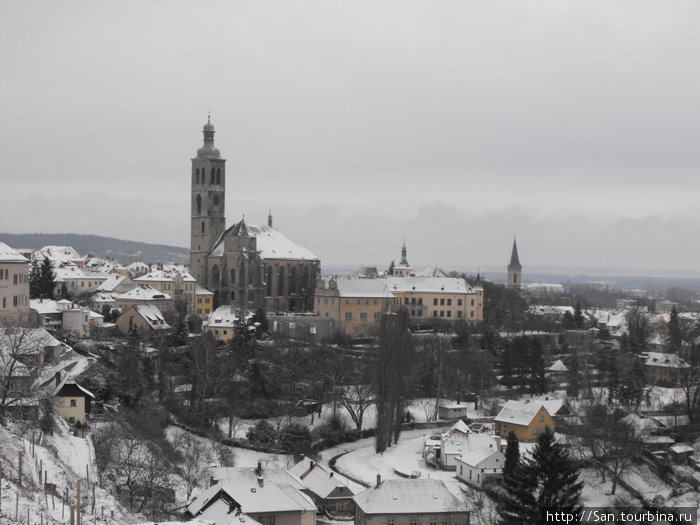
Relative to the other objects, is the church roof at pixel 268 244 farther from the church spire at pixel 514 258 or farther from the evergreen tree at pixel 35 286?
the church spire at pixel 514 258

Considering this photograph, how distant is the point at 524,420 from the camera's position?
179 feet

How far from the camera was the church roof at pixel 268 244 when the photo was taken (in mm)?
84000

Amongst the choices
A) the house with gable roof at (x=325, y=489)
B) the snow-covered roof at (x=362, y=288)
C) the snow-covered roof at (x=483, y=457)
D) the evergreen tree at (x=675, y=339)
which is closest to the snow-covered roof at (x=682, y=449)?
the snow-covered roof at (x=483, y=457)

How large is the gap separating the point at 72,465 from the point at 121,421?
11685 mm

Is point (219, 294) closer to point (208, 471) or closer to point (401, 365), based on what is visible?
point (401, 365)

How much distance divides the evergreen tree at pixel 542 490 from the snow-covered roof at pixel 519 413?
2319 centimetres

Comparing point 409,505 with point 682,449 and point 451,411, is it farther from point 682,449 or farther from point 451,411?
point 451,411

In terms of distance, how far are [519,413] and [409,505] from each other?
→ 22135mm

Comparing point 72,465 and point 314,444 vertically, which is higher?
point 72,465

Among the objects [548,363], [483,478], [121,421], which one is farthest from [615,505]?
[548,363]

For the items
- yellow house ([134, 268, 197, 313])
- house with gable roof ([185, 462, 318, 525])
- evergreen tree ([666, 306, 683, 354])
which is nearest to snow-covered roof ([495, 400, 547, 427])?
house with gable roof ([185, 462, 318, 525])

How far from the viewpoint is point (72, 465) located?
32062 millimetres

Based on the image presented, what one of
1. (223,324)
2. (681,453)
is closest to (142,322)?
(223,324)

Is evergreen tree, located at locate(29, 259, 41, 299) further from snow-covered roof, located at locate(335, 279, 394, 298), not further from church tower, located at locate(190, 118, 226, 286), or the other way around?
snow-covered roof, located at locate(335, 279, 394, 298)
